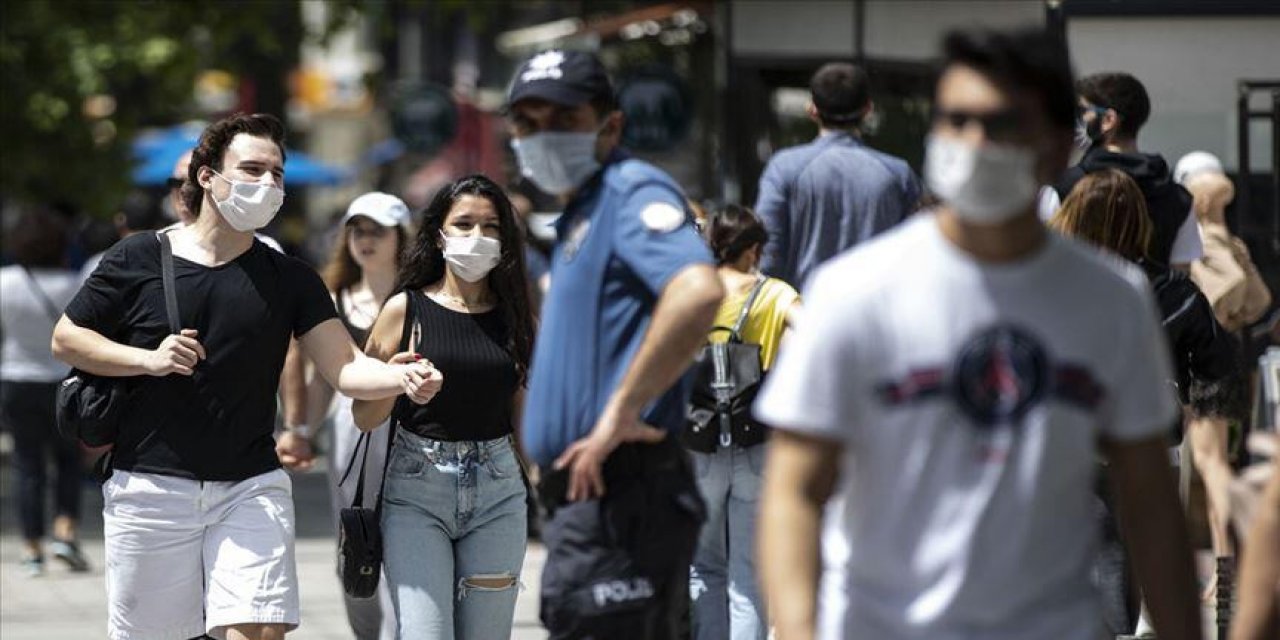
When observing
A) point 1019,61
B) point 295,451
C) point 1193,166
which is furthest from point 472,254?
Answer: point 1193,166

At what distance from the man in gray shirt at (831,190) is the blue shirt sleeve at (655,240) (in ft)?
10.8

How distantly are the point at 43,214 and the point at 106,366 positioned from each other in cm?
699

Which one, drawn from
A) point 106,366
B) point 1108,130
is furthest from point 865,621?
point 1108,130

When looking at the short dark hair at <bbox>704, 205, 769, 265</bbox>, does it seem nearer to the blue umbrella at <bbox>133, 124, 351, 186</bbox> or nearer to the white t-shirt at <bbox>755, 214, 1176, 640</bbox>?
the white t-shirt at <bbox>755, 214, 1176, 640</bbox>

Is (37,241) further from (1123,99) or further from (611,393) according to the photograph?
(611,393)

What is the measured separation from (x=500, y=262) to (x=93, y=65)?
1517 cm

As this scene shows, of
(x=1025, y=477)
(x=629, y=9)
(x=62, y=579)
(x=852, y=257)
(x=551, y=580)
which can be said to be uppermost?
(x=629, y=9)

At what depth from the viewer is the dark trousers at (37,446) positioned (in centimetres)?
1233

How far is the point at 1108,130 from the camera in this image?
7527mm

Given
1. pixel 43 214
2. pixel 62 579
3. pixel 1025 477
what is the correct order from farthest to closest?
pixel 43 214 → pixel 62 579 → pixel 1025 477

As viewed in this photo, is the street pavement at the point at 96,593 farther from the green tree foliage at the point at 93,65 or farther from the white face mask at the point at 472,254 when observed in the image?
the green tree foliage at the point at 93,65

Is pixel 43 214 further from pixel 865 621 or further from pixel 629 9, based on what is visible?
pixel 865 621

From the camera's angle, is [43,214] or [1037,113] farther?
[43,214]

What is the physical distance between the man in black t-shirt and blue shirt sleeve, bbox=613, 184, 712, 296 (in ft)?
4.85
